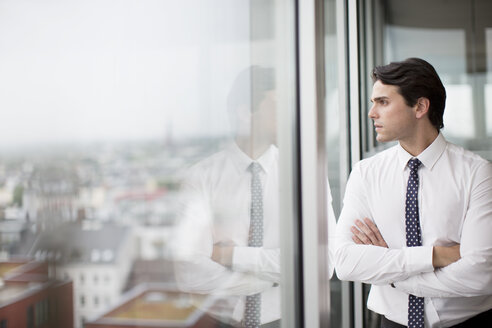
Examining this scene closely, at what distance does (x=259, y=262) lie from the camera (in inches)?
48.8

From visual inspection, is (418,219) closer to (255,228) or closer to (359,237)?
(359,237)

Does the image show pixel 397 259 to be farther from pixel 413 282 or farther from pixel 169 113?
pixel 169 113

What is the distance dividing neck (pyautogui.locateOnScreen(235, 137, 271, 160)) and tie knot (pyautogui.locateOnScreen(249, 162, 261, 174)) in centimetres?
2

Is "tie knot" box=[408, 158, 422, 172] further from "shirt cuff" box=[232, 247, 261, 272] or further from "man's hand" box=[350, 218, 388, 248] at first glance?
"shirt cuff" box=[232, 247, 261, 272]

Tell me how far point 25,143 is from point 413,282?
136 cm

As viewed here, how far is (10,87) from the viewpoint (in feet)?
1.81

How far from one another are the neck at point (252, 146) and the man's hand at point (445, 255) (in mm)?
712

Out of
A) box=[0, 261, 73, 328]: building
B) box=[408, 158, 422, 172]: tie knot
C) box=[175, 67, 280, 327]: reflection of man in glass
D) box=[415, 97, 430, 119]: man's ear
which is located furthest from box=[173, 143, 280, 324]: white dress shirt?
box=[415, 97, 430, 119]: man's ear

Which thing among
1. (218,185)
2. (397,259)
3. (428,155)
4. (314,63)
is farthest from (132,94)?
(428,155)

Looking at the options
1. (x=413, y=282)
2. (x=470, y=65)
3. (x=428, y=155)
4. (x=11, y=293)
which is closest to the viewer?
(x=11, y=293)

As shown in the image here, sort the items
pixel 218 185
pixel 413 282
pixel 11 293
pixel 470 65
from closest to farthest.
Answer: pixel 11 293
pixel 218 185
pixel 413 282
pixel 470 65

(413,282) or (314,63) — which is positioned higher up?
(314,63)

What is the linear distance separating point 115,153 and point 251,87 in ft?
1.93

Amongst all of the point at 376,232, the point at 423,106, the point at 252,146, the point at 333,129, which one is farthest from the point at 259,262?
the point at 333,129
